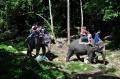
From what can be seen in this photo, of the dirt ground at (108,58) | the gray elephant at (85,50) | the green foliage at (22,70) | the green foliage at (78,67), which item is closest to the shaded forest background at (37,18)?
the dirt ground at (108,58)

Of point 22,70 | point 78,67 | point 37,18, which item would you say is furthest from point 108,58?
point 37,18

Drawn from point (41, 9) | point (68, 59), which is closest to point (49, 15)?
point (41, 9)

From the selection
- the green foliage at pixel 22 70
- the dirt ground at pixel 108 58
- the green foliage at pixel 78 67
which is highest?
the green foliage at pixel 22 70

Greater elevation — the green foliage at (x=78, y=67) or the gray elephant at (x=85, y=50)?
the gray elephant at (x=85, y=50)

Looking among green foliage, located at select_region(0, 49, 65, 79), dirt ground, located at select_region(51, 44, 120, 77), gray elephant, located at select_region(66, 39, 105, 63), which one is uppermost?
green foliage, located at select_region(0, 49, 65, 79)

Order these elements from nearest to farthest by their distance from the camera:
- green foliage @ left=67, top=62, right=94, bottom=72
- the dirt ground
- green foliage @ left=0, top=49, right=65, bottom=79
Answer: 1. green foliage @ left=0, top=49, right=65, bottom=79
2. green foliage @ left=67, top=62, right=94, bottom=72
3. the dirt ground

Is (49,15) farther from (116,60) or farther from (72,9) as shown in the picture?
(116,60)

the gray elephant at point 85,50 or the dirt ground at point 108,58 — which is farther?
the gray elephant at point 85,50

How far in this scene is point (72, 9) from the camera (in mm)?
32875

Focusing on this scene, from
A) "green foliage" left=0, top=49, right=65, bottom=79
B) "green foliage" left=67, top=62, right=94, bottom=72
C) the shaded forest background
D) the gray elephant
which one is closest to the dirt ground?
"green foliage" left=67, top=62, right=94, bottom=72

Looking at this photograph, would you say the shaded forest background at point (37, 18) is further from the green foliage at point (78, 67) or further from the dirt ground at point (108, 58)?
the green foliage at point (78, 67)

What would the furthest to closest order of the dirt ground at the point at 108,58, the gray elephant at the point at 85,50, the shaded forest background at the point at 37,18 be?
the shaded forest background at the point at 37,18 < the gray elephant at the point at 85,50 < the dirt ground at the point at 108,58

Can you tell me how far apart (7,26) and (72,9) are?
16.9 feet

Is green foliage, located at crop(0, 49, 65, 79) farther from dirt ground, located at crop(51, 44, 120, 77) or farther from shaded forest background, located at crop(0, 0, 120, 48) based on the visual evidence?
shaded forest background, located at crop(0, 0, 120, 48)
